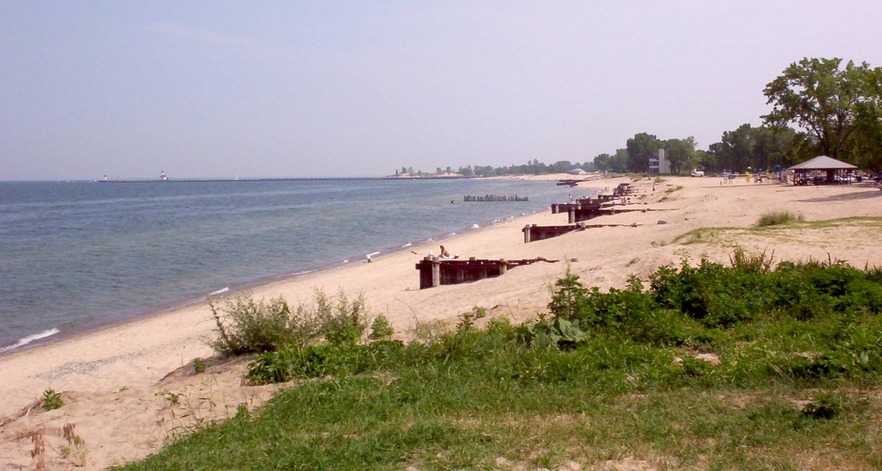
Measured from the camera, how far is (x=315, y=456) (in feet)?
15.4

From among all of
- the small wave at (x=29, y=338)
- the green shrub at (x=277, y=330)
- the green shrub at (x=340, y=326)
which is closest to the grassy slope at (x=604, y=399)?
the green shrub at (x=340, y=326)

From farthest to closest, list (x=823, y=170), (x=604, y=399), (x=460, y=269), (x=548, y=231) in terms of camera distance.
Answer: (x=823, y=170) < (x=548, y=231) < (x=460, y=269) < (x=604, y=399)

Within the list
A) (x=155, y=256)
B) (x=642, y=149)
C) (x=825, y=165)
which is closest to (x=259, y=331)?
(x=155, y=256)

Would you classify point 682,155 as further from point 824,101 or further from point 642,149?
point 824,101

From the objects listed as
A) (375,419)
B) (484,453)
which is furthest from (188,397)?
(484,453)

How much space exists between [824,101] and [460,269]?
44842mm

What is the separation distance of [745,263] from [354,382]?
6.24 m

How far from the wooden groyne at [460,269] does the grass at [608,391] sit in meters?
7.80

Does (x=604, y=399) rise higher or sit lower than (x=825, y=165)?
lower

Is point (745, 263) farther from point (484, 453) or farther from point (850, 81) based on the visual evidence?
point (850, 81)

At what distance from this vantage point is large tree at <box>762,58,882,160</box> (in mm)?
50463

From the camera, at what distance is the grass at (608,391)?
461 cm

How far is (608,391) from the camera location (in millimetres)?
5816

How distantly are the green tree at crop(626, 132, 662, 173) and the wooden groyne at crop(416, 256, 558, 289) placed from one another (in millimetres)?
162231
